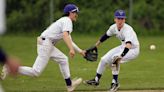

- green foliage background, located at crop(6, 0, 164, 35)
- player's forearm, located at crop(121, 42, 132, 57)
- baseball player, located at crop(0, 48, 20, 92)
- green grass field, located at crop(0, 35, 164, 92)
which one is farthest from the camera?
green foliage background, located at crop(6, 0, 164, 35)

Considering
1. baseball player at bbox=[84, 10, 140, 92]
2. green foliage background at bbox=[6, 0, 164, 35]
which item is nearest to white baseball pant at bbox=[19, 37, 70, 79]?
baseball player at bbox=[84, 10, 140, 92]

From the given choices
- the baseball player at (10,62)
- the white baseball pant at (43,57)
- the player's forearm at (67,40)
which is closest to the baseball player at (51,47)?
the white baseball pant at (43,57)

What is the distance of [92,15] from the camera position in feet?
92.4

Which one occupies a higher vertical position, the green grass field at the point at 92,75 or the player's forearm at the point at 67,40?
the player's forearm at the point at 67,40

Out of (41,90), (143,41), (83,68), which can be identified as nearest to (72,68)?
(83,68)

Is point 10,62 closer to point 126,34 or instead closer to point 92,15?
point 126,34

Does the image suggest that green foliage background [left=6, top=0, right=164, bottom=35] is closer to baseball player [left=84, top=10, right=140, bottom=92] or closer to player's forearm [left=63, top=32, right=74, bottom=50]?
baseball player [left=84, top=10, right=140, bottom=92]

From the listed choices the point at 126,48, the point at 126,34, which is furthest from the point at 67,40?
the point at 126,34

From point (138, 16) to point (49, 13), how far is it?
191 inches

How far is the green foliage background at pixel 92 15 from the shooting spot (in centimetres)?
2791

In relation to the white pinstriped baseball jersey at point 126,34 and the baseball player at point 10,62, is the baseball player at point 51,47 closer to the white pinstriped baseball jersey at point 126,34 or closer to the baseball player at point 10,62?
the white pinstriped baseball jersey at point 126,34

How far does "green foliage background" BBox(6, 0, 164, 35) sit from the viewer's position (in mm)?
27906

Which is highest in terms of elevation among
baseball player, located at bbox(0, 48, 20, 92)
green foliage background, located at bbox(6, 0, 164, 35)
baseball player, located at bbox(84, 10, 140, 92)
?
baseball player, located at bbox(0, 48, 20, 92)

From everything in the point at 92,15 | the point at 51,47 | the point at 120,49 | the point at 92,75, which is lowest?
the point at 92,15
